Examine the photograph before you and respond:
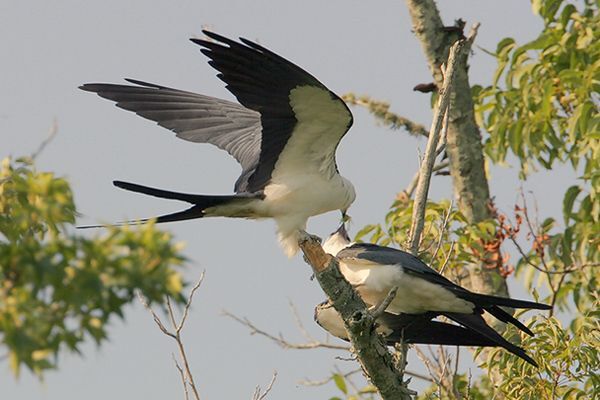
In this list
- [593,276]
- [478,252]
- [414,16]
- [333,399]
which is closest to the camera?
[333,399]

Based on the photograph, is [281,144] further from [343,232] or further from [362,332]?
[362,332]

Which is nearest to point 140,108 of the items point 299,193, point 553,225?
point 299,193

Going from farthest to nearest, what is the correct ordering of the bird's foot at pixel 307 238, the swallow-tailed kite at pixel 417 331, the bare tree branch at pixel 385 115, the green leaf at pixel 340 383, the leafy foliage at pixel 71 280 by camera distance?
the bare tree branch at pixel 385 115, the green leaf at pixel 340 383, the swallow-tailed kite at pixel 417 331, the bird's foot at pixel 307 238, the leafy foliage at pixel 71 280

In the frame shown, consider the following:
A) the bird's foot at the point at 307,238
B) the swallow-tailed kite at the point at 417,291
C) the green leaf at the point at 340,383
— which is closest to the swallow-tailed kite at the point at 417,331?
the swallow-tailed kite at the point at 417,291

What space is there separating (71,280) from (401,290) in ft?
11.6

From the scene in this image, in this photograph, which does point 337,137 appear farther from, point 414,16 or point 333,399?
point 414,16

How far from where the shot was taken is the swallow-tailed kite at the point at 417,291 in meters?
6.05

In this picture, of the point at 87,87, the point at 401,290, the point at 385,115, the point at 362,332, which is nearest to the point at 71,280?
the point at 362,332

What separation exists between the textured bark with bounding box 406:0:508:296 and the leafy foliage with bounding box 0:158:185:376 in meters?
7.17

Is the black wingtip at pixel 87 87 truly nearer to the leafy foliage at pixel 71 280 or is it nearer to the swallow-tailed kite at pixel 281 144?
the swallow-tailed kite at pixel 281 144

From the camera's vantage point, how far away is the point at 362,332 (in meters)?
5.36

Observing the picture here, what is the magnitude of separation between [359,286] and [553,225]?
299cm

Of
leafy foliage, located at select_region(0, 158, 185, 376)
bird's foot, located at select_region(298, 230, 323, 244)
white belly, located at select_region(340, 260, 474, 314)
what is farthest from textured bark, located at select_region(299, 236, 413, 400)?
leafy foliage, located at select_region(0, 158, 185, 376)

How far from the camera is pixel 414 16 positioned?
1000 centimetres
